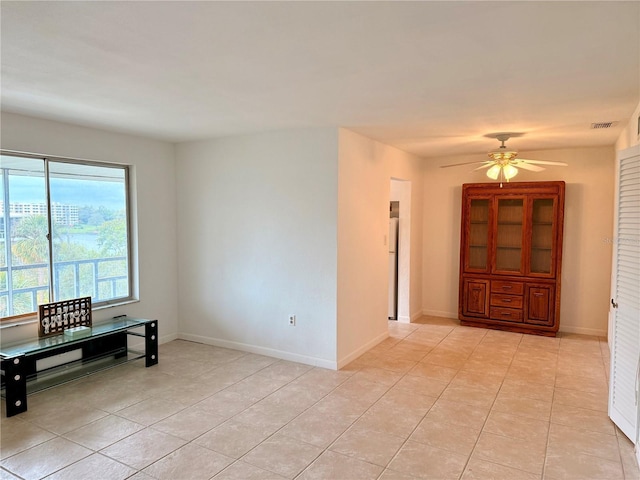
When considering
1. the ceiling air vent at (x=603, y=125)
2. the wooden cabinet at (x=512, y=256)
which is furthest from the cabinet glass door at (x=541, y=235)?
the ceiling air vent at (x=603, y=125)

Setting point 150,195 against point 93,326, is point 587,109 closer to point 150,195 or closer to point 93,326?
point 150,195

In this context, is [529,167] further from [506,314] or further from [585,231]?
[506,314]

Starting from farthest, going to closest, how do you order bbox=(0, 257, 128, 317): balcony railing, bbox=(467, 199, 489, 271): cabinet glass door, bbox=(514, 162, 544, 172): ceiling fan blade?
bbox=(467, 199, 489, 271): cabinet glass door < bbox=(514, 162, 544, 172): ceiling fan blade < bbox=(0, 257, 128, 317): balcony railing

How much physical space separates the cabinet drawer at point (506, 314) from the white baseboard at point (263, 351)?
273cm

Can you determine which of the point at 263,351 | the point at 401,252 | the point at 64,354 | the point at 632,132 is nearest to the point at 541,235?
the point at 401,252

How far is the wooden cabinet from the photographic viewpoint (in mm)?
5414

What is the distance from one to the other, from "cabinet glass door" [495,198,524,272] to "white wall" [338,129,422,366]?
1.62 m

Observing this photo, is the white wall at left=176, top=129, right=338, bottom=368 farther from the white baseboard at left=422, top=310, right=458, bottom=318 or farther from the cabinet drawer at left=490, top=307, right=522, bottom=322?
the white baseboard at left=422, top=310, right=458, bottom=318

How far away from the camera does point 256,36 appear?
2023mm

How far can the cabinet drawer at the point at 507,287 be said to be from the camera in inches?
220

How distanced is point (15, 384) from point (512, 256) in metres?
5.76

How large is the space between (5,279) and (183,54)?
2950 mm

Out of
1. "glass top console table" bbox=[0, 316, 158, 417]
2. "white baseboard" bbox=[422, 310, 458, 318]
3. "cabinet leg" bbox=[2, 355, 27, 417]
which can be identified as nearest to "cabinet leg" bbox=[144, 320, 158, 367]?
"glass top console table" bbox=[0, 316, 158, 417]

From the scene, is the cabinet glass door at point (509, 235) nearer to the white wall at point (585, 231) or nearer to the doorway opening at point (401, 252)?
the white wall at point (585, 231)
